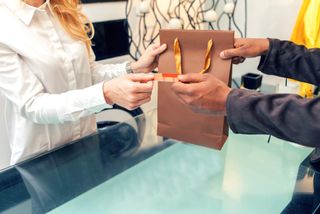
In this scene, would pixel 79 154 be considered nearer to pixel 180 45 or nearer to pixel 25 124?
pixel 25 124

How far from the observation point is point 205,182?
995mm

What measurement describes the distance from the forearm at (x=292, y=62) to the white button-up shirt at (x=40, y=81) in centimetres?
54

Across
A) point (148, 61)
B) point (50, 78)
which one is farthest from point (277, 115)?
point (50, 78)


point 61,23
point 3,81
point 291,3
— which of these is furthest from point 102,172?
point 291,3

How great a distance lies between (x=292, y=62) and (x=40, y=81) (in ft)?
2.60

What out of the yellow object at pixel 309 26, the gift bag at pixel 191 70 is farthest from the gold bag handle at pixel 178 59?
the yellow object at pixel 309 26

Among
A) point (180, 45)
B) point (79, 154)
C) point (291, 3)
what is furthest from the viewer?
point (291, 3)

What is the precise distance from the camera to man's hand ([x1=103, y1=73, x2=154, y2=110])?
2.58 ft

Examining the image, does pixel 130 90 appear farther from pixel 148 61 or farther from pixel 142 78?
pixel 148 61

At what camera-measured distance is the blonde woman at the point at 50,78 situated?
0.84 meters

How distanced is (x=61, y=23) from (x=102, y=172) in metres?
0.54

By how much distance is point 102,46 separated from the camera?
1691 mm

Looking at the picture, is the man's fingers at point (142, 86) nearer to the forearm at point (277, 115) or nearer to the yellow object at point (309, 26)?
the forearm at point (277, 115)

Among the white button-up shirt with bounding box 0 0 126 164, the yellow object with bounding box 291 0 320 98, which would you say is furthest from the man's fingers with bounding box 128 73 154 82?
the yellow object with bounding box 291 0 320 98
